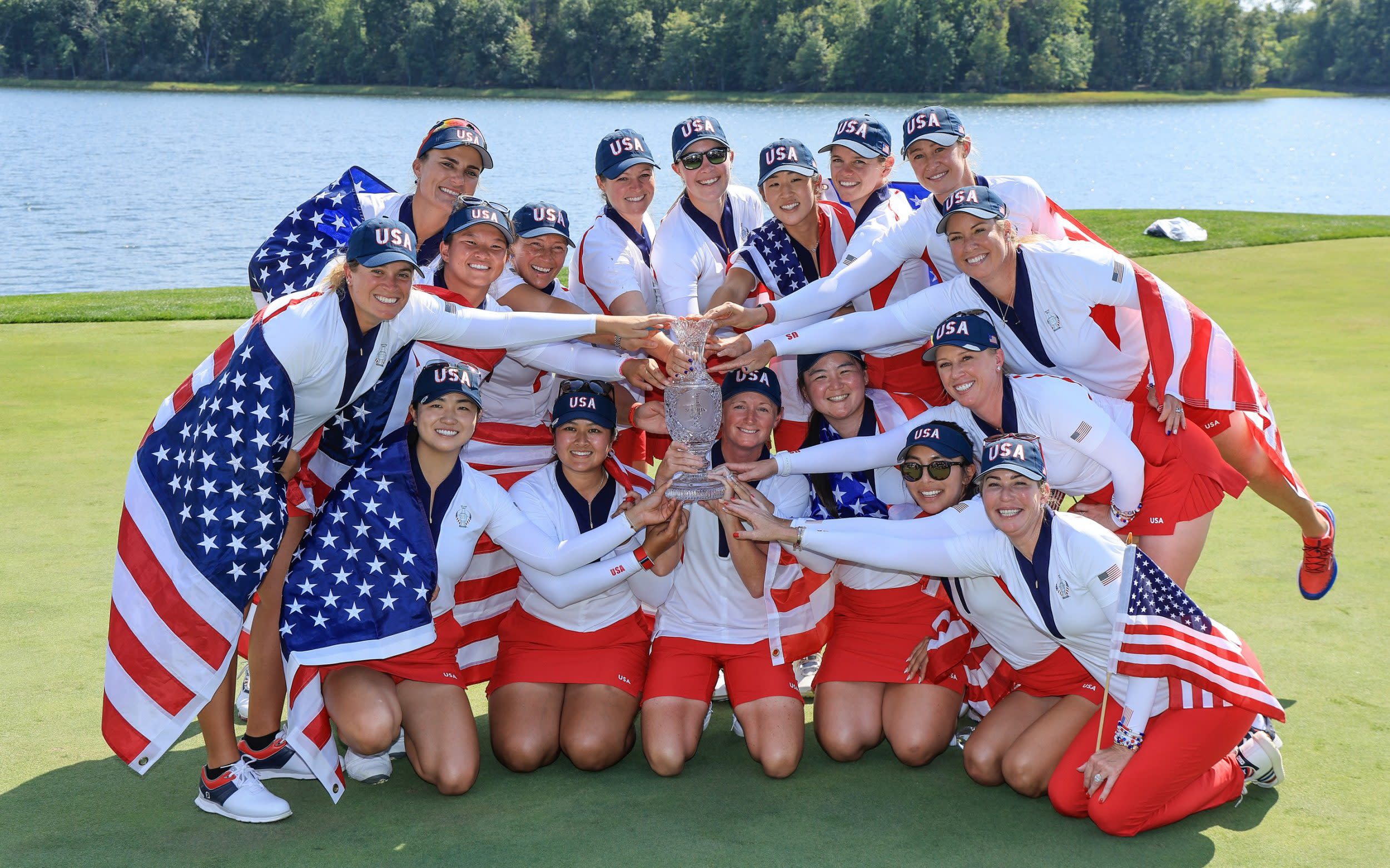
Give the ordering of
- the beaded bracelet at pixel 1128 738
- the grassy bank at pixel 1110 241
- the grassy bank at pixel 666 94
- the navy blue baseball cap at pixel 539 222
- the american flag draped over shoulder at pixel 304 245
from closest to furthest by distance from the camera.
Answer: the beaded bracelet at pixel 1128 738 → the american flag draped over shoulder at pixel 304 245 → the navy blue baseball cap at pixel 539 222 → the grassy bank at pixel 1110 241 → the grassy bank at pixel 666 94

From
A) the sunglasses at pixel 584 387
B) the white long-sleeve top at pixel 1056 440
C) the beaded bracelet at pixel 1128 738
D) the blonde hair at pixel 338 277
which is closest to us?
the beaded bracelet at pixel 1128 738

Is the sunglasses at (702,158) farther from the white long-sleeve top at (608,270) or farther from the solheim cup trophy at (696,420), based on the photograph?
the solheim cup trophy at (696,420)

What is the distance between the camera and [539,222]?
5656mm

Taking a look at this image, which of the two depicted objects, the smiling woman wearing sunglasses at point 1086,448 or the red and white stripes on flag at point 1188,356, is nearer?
the smiling woman wearing sunglasses at point 1086,448

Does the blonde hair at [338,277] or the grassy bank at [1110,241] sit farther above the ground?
the blonde hair at [338,277]

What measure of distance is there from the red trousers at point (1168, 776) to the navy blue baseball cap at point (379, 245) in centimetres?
290

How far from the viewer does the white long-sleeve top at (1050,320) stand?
493cm

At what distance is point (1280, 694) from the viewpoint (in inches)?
191

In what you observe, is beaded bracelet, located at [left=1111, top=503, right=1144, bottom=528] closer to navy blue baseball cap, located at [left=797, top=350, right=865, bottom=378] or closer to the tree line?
navy blue baseball cap, located at [left=797, top=350, right=865, bottom=378]

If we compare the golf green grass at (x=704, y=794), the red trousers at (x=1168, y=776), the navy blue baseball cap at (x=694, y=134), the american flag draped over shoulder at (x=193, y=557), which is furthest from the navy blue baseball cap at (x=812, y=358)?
the american flag draped over shoulder at (x=193, y=557)

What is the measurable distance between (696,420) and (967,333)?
1.11 meters

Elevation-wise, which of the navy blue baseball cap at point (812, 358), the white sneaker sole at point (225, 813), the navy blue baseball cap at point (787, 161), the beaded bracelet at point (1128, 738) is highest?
the navy blue baseball cap at point (787, 161)

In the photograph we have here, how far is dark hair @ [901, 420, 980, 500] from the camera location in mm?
4715

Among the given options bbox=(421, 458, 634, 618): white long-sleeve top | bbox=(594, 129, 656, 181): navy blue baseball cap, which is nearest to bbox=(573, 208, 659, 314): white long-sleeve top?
bbox=(594, 129, 656, 181): navy blue baseball cap
